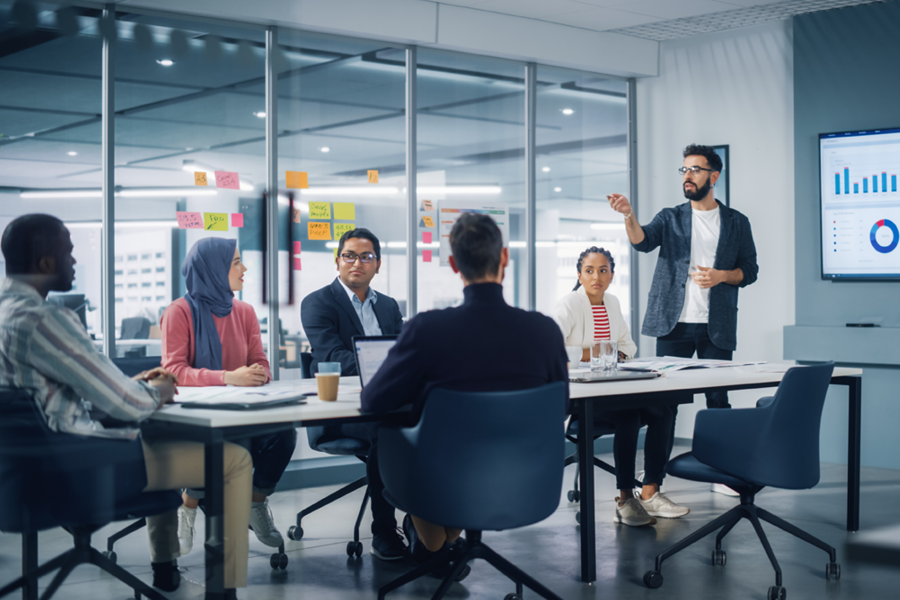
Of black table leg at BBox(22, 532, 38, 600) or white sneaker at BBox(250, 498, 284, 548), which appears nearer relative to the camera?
black table leg at BBox(22, 532, 38, 600)

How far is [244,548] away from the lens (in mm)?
2447

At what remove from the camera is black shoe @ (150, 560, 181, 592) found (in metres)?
2.29

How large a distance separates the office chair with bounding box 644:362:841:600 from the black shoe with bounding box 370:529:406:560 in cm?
94

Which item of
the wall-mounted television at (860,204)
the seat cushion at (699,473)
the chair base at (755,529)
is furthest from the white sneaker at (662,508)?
the wall-mounted television at (860,204)

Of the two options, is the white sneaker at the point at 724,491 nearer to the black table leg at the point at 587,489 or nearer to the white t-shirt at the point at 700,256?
the white t-shirt at the point at 700,256

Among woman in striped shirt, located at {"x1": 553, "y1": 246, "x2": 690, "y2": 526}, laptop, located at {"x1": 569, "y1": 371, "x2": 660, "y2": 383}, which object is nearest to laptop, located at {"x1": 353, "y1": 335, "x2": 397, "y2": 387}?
laptop, located at {"x1": 569, "y1": 371, "x2": 660, "y2": 383}

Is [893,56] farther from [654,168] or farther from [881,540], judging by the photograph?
[881,540]

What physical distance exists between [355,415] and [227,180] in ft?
7.00

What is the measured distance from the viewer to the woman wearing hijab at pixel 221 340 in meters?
2.91

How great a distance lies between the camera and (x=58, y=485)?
6.46ft

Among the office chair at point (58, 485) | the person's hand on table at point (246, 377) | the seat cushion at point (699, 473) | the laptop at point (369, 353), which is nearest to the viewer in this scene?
the office chair at point (58, 485)

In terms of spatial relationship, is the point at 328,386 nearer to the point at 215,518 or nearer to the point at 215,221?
the point at 215,518

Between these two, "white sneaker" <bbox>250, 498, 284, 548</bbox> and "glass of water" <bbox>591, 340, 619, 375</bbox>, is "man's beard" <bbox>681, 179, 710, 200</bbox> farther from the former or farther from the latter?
"white sneaker" <bbox>250, 498, 284, 548</bbox>

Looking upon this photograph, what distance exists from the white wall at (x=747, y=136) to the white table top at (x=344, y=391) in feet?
6.30
